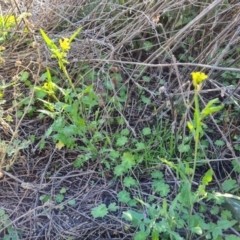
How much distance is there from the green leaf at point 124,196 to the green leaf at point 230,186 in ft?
Result: 1.15

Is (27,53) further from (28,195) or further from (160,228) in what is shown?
(160,228)

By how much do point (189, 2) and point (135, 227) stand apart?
1.14 meters

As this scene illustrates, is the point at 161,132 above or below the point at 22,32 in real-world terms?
below

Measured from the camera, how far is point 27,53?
233 cm

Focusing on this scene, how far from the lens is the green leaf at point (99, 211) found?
1.72 m

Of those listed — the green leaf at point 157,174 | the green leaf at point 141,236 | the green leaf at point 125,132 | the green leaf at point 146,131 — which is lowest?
the green leaf at point 157,174

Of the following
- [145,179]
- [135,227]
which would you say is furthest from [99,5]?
[135,227]

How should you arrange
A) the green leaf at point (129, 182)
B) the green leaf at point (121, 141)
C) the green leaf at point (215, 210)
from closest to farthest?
the green leaf at point (215, 210) → the green leaf at point (129, 182) → the green leaf at point (121, 141)

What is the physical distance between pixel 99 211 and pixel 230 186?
482 millimetres

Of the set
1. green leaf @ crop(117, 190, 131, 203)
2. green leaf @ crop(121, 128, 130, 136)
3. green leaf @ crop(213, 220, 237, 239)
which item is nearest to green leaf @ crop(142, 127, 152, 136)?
green leaf @ crop(121, 128, 130, 136)

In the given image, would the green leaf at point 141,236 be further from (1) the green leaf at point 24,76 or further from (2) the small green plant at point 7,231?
(1) the green leaf at point 24,76

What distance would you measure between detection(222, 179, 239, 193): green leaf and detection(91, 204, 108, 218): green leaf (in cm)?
44

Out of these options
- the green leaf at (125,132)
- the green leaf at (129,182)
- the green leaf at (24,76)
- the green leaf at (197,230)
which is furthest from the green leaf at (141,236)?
the green leaf at (24,76)

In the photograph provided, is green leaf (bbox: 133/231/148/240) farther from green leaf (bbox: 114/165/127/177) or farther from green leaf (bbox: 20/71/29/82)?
green leaf (bbox: 20/71/29/82)
